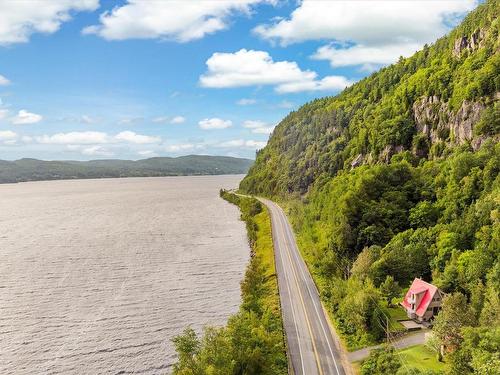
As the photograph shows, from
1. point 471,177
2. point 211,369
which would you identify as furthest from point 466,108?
point 211,369

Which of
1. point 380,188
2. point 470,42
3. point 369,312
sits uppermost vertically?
point 470,42

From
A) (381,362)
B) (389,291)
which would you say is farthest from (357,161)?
(381,362)

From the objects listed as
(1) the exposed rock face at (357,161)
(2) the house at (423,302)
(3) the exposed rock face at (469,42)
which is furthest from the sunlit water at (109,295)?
(3) the exposed rock face at (469,42)

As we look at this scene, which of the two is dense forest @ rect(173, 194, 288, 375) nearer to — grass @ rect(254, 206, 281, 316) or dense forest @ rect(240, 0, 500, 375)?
grass @ rect(254, 206, 281, 316)

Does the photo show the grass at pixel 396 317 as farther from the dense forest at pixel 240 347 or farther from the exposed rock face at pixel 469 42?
the exposed rock face at pixel 469 42

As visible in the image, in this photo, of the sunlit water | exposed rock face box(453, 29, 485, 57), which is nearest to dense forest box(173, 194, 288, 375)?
the sunlit water

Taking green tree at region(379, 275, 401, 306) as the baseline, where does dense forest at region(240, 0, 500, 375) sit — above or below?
above

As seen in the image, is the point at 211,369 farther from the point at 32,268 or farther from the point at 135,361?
the point at 32,268
